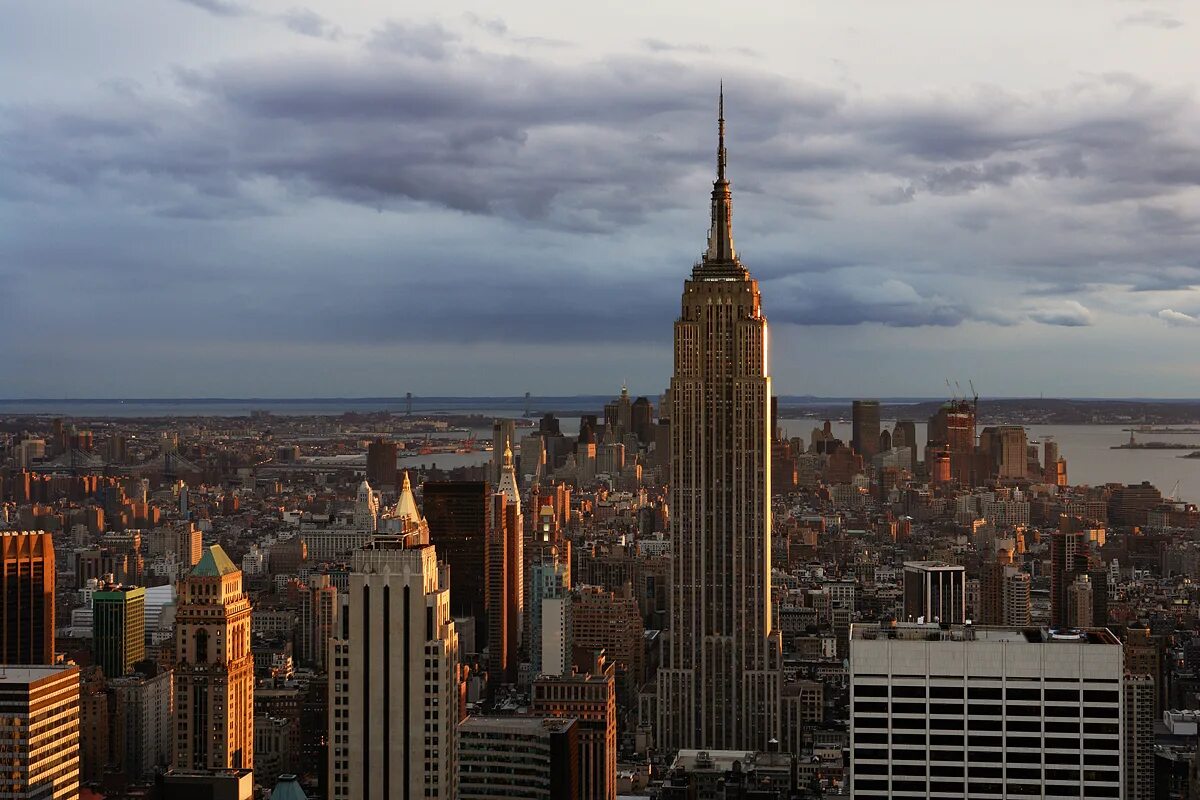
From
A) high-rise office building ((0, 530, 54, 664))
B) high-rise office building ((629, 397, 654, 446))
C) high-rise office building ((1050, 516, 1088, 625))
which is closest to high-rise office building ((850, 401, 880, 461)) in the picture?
high-rise office building ((1050, 516, 1088, 625))

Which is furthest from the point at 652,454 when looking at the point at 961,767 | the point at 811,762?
the point at 961,767

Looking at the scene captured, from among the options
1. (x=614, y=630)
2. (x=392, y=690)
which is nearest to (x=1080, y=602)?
(x=614, y=630)

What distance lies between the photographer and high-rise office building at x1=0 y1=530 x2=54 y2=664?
26797mm

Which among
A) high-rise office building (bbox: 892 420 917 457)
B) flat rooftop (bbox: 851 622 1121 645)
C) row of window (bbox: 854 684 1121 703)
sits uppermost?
high-rise office building (bbox: 892 420 917 457)

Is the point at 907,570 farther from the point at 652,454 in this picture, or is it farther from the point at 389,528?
the point at 389,528

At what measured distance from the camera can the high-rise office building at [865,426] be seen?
3269cm

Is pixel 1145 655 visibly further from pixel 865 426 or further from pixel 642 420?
pixel 642 420

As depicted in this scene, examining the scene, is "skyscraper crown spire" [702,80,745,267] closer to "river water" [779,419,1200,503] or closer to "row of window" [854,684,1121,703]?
→ "river water" [779,419,1200,503]

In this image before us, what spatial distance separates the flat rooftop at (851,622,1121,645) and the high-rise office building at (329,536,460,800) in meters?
4.77

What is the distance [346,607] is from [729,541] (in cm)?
1825

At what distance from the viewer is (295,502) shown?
3103 centimetres

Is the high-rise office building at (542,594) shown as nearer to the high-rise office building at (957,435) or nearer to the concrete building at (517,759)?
the concrete building at (517,759)

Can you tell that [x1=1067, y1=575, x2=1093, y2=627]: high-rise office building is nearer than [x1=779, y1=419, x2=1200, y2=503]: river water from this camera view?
No

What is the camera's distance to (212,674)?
2584cm
